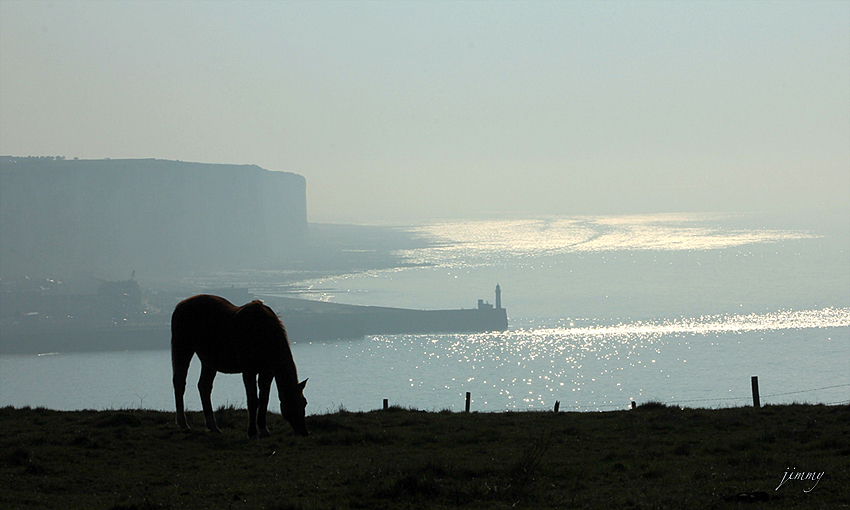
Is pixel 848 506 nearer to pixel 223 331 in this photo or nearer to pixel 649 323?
pixel 223 331

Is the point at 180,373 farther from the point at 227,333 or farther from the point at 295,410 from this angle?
the point at 295,410

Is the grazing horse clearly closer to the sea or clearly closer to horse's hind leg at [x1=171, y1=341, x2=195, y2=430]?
horse's hind leg at [x1=171, y1=341, x2=195, y2=430]

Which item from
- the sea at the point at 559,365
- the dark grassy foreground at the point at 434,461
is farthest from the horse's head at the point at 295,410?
the sea at the point at 559,365

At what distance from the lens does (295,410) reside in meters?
14.4

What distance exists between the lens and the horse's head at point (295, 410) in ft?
47.0

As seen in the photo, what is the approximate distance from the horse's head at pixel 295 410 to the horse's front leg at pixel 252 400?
0.63 metres

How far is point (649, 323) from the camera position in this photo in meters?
150

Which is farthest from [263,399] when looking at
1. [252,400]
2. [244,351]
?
[244,351]

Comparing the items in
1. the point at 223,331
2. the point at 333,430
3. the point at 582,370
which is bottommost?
the point at 582,370

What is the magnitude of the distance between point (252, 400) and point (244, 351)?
1.02 m

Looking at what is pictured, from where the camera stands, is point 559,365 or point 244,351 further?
point 559,365

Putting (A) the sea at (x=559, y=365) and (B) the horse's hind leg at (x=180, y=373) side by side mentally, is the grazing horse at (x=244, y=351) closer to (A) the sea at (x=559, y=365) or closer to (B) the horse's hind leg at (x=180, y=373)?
(B) the horse's hind leg at (x=180, y=373)

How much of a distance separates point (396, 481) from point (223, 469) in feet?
11.7

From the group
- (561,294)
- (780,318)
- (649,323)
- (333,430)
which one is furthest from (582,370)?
(333,430)
